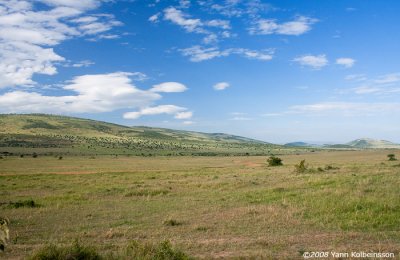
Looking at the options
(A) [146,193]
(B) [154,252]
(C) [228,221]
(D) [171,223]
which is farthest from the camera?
(A) [146,193]

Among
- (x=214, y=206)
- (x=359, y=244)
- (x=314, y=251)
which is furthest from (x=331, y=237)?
(x=214, y=206)

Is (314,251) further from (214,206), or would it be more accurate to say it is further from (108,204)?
(108,204)

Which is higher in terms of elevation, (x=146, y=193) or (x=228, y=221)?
(x=228, y=221)

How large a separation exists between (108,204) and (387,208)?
15.6 meters

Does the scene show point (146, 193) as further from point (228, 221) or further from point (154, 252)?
point (154, 252)

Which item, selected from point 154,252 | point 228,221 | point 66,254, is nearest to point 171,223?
point 228,221

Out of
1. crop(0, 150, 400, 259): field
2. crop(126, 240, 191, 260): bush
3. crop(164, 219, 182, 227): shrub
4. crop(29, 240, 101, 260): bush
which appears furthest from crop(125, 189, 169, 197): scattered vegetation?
crop(29, 240, 101, 260): bush

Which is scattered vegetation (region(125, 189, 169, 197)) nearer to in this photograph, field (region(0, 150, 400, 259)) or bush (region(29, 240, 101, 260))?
field (region(0, 150, 400, 259))

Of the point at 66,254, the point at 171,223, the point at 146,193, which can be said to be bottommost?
the point at 146,193

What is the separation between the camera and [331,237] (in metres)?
12.3


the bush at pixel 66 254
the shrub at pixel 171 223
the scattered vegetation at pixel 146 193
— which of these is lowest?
the scattered vegetation at pixel 146 193

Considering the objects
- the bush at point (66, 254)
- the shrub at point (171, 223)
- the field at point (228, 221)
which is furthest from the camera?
the shrub at point (171, 223)

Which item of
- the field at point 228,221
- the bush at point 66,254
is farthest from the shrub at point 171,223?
the bush at point 66,254

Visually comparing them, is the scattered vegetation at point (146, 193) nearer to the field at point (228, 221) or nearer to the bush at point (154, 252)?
the field at point (228, 221)
